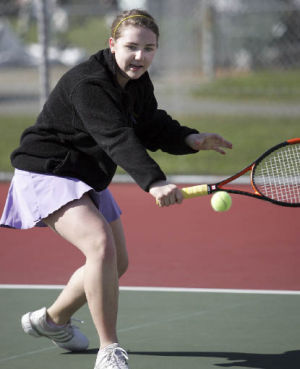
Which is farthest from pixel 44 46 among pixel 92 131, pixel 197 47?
pixel 92 131

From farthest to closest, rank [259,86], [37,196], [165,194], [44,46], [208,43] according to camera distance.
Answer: [259,86]
[208,43]
[44,46]
[37,196]
[165,194]

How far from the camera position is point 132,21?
152 inches

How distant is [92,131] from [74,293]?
85 cm

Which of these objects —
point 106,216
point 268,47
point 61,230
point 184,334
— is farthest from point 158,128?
point 268,47

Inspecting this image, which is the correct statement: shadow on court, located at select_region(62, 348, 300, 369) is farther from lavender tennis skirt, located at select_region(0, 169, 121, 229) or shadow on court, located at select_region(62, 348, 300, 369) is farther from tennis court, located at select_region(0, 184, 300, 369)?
lavender tennis skirt, located at select_region(0, 169, 121, 229)

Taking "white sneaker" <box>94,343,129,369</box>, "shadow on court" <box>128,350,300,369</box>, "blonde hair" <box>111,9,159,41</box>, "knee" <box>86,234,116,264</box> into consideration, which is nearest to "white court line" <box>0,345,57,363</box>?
"shadow on court" <box>128,350,300,369</box>

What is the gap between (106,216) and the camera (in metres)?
4.22

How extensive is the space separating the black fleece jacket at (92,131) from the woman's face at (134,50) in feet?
0.23

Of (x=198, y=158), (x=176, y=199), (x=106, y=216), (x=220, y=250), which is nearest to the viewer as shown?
(x=176, y=199)

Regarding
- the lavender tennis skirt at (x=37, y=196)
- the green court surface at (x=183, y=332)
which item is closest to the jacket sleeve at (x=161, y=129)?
the lavender tennis skirt at (x=37, y=196)

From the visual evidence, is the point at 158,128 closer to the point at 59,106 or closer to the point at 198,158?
the point at 59,106

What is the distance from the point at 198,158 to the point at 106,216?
6.58 m

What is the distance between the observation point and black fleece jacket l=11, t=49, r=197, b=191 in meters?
3.65

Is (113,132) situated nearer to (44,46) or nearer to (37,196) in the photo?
(37,196)
